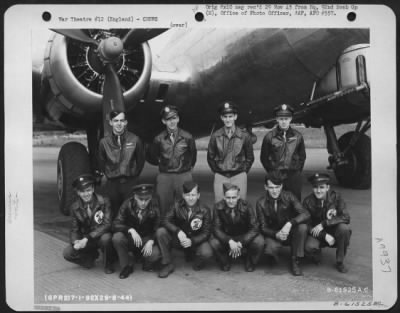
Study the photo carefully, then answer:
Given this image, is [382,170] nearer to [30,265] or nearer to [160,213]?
[160,213]

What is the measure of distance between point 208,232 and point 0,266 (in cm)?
128

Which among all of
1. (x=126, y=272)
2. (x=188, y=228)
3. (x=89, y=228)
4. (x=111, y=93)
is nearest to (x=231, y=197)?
(x=188, y=228)

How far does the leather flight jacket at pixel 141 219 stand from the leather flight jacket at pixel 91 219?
8cm

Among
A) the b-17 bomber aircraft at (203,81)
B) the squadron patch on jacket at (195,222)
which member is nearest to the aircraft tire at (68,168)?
the b-17 bomber aircraft at (203,81)

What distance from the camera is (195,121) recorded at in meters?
4.05

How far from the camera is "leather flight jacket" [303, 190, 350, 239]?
2.52 m

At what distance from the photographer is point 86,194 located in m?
2.56

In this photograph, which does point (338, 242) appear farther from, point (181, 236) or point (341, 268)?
point (181, 236)

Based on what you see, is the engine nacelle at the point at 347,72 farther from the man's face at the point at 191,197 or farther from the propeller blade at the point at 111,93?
the propeller blade at the point at 111,93

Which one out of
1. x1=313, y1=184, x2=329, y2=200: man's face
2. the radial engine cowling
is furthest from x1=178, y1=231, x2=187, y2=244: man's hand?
the radial engine cowling

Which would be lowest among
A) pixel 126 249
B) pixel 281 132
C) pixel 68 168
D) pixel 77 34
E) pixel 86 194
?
pixel 126 249

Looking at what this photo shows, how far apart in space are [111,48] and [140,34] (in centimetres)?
21

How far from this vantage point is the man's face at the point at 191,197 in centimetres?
250

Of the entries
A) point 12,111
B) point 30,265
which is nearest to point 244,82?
point 12,111
